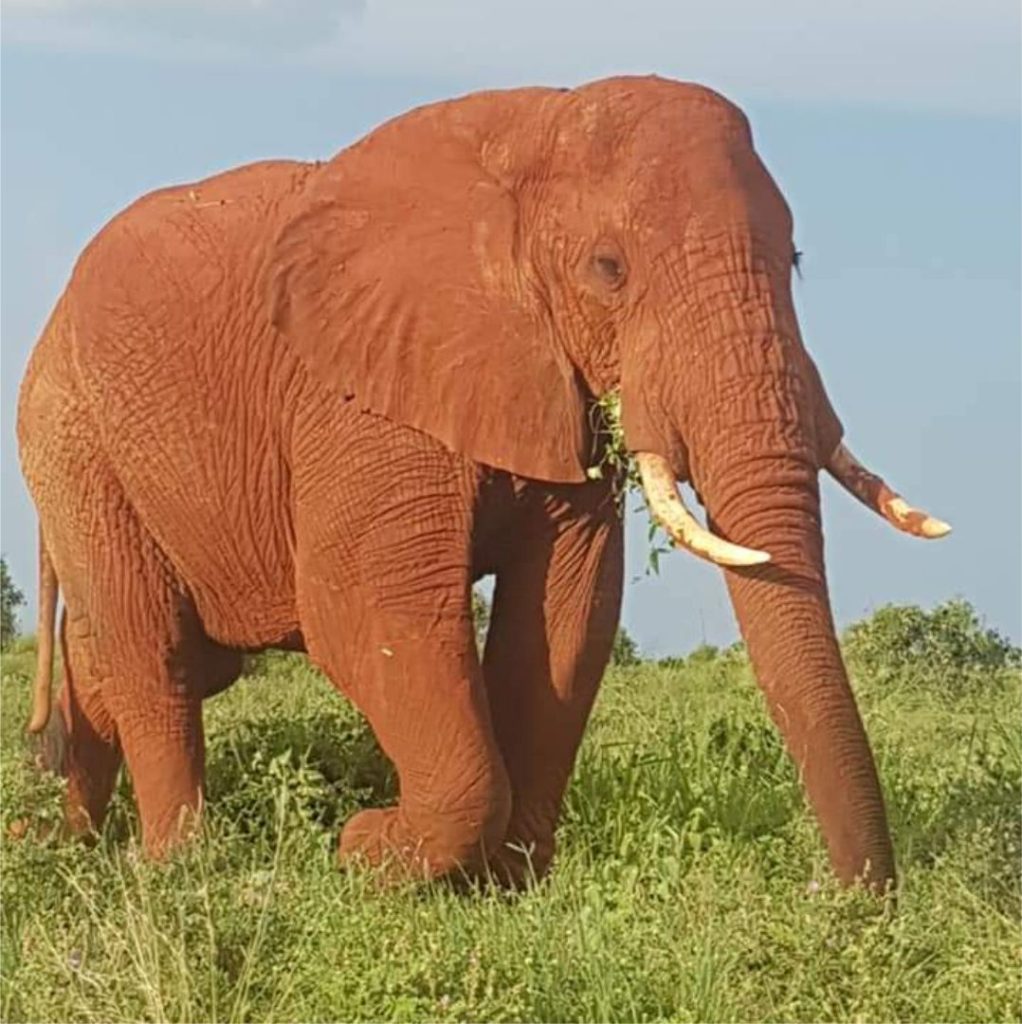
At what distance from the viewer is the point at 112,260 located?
23.2 feet

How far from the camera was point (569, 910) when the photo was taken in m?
5.95

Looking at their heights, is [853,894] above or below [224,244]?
below

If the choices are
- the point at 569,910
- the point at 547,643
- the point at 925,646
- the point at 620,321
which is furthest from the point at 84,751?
the point at 925,646

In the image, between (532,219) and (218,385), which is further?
(218,385)

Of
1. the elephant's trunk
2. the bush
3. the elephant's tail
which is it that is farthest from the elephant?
the bush

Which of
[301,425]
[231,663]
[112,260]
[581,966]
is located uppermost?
A: [112,260]

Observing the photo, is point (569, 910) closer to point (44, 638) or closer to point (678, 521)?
point (678, 521)

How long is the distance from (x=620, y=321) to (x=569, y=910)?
1.48 meters

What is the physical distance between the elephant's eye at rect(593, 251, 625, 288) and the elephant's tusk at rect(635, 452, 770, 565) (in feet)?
1.50

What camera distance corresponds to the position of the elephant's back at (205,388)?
22.1 feet

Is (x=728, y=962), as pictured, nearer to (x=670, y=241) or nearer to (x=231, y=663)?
(x=670, y=241)

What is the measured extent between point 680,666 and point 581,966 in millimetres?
9119

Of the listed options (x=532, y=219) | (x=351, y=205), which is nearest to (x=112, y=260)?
(x=351, y=205)

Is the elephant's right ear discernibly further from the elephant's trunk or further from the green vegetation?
the green vegetation
